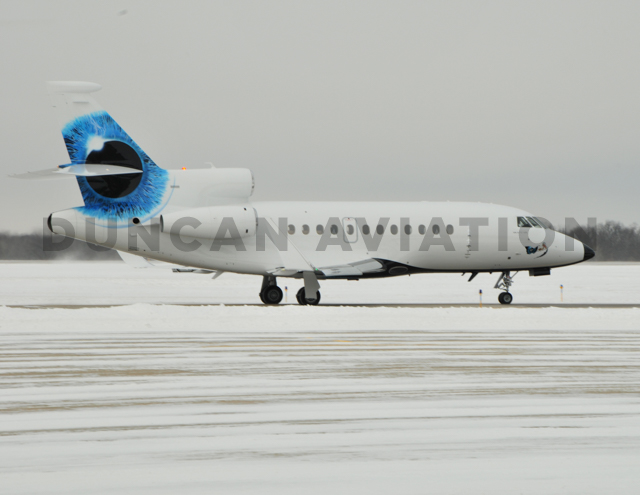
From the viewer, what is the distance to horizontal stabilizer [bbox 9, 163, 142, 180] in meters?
19.6

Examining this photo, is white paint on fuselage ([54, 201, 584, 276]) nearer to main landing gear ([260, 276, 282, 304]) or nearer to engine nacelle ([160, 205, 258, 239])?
engine nacelle ([160, 205, 258, 239])

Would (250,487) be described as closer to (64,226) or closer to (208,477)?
(208,477)

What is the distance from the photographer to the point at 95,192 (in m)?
21.2

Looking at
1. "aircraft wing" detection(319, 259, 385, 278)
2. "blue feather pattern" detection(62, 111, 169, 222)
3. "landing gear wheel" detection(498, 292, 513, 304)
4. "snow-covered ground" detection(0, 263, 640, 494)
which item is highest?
"blue feather pattern" detection(62, 111, 169, 222)

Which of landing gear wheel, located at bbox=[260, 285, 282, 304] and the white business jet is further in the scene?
landing gear wheel, located at bbox=[260, 285, 282, 304]

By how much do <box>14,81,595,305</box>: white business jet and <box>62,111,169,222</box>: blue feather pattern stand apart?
0.03 m

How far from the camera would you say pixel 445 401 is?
27.0 ft

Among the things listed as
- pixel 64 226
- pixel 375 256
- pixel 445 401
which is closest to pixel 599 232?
pixel 375 256

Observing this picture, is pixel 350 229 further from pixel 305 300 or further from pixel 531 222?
pixel 531 222

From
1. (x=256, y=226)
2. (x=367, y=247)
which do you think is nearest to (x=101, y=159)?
(x=256, y=226)

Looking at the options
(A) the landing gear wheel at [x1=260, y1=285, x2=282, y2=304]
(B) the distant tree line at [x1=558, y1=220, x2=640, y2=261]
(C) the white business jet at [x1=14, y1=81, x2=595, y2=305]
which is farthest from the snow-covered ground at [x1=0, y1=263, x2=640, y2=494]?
(B) the distant tree line at [x1=558, y1=220, x2=640, y2=261]

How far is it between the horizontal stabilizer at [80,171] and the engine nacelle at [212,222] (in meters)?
1.85

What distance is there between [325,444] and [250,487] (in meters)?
1.25

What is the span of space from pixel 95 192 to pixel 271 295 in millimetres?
6559
